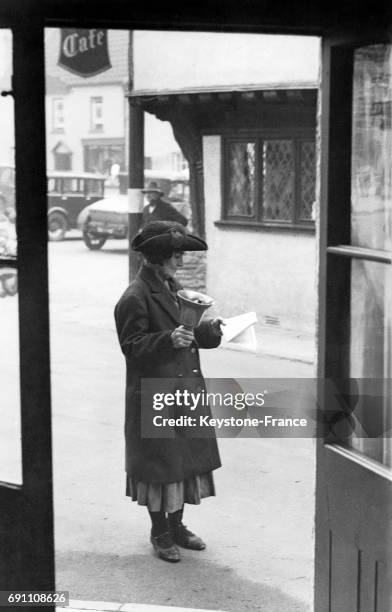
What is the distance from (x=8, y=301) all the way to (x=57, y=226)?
2450cm

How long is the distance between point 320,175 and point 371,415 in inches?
32.2

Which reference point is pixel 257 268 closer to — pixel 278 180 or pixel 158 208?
pixel 278 180

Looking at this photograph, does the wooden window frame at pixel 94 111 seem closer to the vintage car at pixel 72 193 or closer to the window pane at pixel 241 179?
the vintage car at pixel 72 193

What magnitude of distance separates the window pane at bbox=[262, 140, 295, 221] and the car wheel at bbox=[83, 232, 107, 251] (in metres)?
12.5

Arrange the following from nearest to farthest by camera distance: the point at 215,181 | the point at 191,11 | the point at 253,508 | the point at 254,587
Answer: the point at 191,11
the point at 254,587
the point at 253,508
the point at 215,181

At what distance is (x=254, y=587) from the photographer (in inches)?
187

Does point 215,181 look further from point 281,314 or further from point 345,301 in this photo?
point 345,301

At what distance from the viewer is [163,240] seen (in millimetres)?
4895

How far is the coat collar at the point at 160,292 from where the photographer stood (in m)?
4.93

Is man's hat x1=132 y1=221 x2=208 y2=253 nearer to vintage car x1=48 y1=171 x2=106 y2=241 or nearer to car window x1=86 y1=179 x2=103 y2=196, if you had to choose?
vintage car x1=48 y1=171 x2=106 y2=241

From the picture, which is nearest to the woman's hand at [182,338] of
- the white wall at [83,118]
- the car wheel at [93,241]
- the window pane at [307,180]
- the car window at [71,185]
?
the window pane at [307,180]

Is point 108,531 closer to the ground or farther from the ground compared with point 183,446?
closer to the ground

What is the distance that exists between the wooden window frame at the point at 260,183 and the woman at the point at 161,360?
6.88 meters

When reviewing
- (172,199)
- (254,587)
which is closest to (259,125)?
(254,587)
